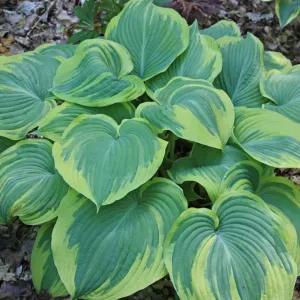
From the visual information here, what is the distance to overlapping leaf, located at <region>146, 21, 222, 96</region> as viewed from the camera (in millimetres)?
1801

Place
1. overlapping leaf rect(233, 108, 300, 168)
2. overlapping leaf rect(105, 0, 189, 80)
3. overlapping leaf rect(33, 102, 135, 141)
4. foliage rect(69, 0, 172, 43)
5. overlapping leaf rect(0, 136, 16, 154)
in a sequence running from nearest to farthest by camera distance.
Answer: overlapping leaf rect(233, 108, 300, 168)
overlapping leaf rect(33, 102, 135, 141)
overlapping leaf rect(0, 136, 16, 154)
overlapping leaf rect(105, 0, 189, 80)
foliage rect(69, 0, 172, 43)

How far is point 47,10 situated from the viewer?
9.60 feet

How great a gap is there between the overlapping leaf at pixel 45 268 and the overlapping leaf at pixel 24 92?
40 cm

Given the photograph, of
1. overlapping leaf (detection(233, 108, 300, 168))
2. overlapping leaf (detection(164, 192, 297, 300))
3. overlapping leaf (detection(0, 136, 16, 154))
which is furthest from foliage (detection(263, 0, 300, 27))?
overlapping leaf (detection(0, 136, 16, 154))

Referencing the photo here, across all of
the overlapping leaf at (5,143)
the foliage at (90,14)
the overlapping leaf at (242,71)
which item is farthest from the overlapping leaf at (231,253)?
the foliage at (90,14)

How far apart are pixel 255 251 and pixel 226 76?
0.92m

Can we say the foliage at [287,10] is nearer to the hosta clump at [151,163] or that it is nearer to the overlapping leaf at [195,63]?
the hosta clump at [151,163]

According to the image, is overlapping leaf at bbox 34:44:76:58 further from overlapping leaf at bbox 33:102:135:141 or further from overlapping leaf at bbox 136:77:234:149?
overlapping leaf at bbox 136:77:234:149

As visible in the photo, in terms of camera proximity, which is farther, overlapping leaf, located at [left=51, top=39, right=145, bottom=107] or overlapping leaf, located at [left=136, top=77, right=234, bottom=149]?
overlapping leaf, located at [left=51, top=39, right=145, bottom=107]

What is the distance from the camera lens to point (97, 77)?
A: 5.48 ft

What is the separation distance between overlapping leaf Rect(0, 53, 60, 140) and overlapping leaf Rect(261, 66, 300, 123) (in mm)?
924

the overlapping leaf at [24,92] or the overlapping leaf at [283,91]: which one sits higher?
the overlapping leaf at [283,91]

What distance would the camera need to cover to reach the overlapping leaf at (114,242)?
1.30 m

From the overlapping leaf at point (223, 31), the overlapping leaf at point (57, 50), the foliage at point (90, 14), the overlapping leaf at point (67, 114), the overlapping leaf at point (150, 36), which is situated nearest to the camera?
the overlapping leaf at point (67, 114)
